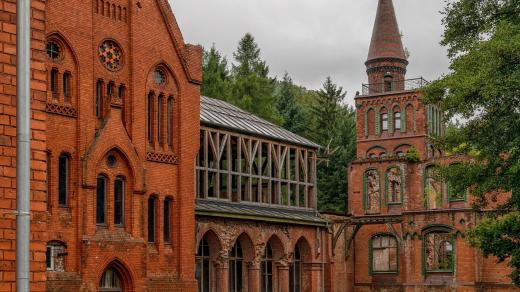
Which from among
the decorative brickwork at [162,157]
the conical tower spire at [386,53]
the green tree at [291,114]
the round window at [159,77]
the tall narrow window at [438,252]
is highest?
the conical tower spire at [386,53]

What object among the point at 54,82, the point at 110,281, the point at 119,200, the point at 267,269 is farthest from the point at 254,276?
the point at 54,82

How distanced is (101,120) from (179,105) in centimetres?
377

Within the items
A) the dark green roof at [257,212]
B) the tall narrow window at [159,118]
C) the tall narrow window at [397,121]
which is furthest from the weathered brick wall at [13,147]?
the tall narrow window at [397,121]

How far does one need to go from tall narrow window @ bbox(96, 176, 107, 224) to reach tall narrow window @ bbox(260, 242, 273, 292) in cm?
1193

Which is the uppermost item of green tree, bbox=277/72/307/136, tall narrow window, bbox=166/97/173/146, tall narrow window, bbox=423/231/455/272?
green tree, bbox=277/72/307/136

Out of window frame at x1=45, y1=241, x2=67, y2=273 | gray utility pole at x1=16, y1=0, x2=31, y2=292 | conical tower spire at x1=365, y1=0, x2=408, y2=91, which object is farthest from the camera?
conical tower spire at x1=365, y1=0, x2=408, y2=91

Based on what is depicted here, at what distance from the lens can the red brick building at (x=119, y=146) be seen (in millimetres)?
27359

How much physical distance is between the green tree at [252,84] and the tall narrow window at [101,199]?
1287 inches

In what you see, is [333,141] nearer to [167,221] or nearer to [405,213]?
[405,213]

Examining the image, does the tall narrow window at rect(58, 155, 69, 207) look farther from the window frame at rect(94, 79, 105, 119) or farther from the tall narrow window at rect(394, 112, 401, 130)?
the tall narrow window at rect(394, 112, 401, 130)

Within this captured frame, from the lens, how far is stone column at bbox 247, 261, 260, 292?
37531 mm

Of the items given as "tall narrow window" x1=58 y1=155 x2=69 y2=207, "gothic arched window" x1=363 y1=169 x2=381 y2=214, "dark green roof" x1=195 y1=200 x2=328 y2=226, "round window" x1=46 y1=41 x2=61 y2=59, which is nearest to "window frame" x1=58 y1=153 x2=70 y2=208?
"tall narrow window" x1=58 y1=155 x2=69 y2=207

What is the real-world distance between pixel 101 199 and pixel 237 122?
1155 cm

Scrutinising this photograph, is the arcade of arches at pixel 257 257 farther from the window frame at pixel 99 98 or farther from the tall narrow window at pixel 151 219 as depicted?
the window frame at pixel 99 98
